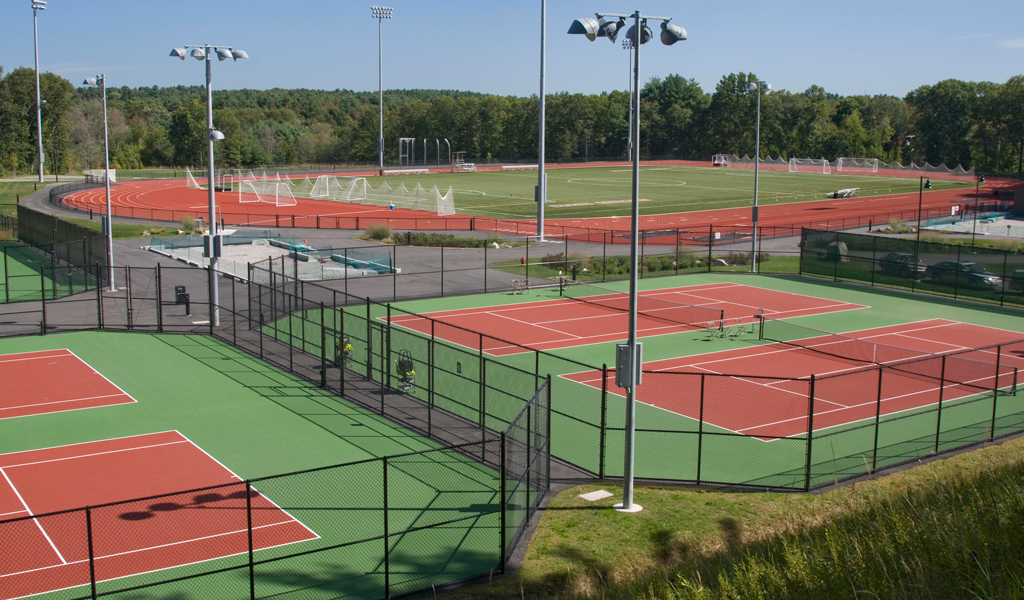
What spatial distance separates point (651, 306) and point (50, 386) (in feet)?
74.1

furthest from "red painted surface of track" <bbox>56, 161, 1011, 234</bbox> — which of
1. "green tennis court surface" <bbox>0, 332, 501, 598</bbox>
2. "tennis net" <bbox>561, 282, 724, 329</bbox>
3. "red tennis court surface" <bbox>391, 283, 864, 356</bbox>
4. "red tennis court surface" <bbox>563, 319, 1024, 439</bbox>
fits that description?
"green tennis court surface" <bbox>0, 332, 501, 598</bbox>

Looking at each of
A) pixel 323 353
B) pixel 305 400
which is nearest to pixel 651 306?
pixel 323 353

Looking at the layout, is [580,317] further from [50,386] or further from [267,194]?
[267,194]

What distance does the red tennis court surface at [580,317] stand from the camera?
31906mm

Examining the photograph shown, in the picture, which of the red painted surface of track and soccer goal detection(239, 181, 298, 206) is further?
soccer goal detection(239, 181, 298, 206)

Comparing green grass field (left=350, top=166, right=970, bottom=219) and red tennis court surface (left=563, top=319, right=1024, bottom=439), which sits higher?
green grass field (left=350, top=166, right=970, bottom=219)

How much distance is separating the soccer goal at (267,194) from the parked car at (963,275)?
5587cm

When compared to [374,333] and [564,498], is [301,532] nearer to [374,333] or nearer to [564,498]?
[564,498]

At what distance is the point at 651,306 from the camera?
3744cm

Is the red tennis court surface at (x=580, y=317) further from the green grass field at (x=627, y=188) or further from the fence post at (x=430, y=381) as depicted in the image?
the green grass field at (x=627, y=188)

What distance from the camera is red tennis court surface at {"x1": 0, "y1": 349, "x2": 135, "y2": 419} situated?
23.5 m

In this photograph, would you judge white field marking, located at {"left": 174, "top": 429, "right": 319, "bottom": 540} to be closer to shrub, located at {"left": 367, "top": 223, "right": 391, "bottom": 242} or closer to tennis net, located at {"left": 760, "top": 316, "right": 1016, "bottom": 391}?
tennis net, located at {"left": 760, "top": 316, "right": 1016, "bottom": 391}

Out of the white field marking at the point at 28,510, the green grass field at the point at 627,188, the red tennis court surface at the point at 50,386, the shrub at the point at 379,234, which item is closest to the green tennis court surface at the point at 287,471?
the red tennis court surface at the point at 50,386

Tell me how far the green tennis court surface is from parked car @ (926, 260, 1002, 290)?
3095 cm
